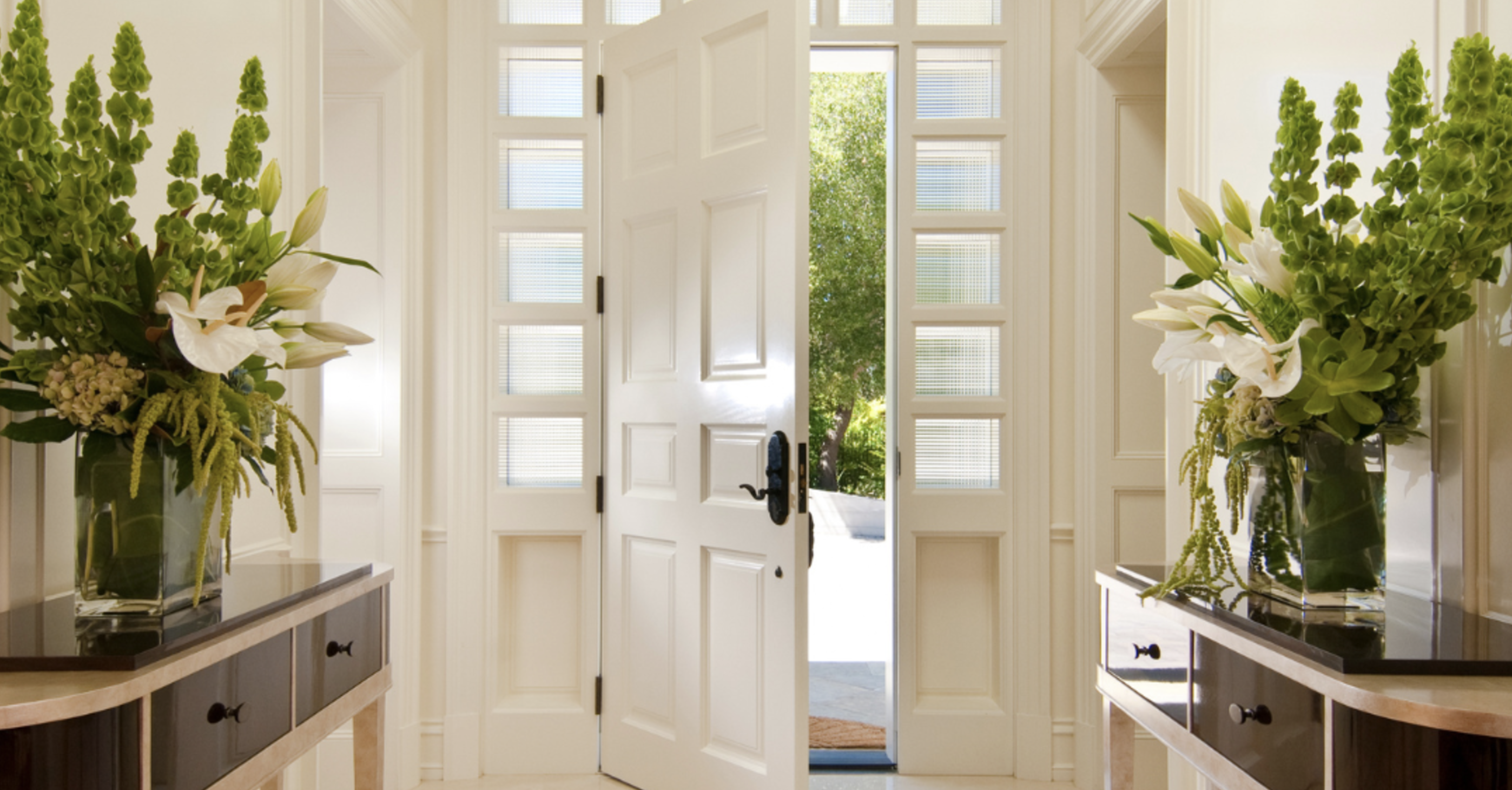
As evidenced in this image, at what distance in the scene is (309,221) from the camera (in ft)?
4.57

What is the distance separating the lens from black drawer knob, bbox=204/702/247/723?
1.18m

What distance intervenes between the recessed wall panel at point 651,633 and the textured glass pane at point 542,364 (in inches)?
23.1

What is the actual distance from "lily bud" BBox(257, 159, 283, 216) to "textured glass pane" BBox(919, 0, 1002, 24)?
2381mm

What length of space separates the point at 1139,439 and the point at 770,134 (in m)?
1.60

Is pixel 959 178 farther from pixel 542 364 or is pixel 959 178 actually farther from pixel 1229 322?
pixel 1229 322

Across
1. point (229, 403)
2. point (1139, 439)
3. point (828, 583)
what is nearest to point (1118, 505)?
point (1139, 439)

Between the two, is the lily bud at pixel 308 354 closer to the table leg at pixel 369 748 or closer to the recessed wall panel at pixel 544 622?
the table leg at pixel 369 748

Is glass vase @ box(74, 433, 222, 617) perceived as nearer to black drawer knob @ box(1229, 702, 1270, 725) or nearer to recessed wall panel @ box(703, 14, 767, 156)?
black drawer knob @ box(1229, 702, 1270, 725)

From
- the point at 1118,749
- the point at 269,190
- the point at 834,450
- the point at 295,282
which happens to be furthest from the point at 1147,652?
the point at 834,450

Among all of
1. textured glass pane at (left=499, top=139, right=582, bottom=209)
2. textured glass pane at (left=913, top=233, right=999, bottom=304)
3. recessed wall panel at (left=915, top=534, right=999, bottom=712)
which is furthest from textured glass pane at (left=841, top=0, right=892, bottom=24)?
recessed wall panel at (left=915, top=534, right=999, bottom=712)

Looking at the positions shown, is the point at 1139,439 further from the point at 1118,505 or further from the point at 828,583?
the point at 828,583

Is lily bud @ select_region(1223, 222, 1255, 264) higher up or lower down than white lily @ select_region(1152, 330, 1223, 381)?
higher up

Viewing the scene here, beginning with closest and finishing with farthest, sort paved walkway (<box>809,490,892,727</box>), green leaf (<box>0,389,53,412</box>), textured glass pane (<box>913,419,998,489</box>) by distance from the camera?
1. green leaf (<box>0,389,53,412</box>)
2. textured glass pane (<box>913,419,998,489</box>)
3. paved walkway (<box>809,490,892,727</box>)

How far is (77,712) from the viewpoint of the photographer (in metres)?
Answer: 0.95
